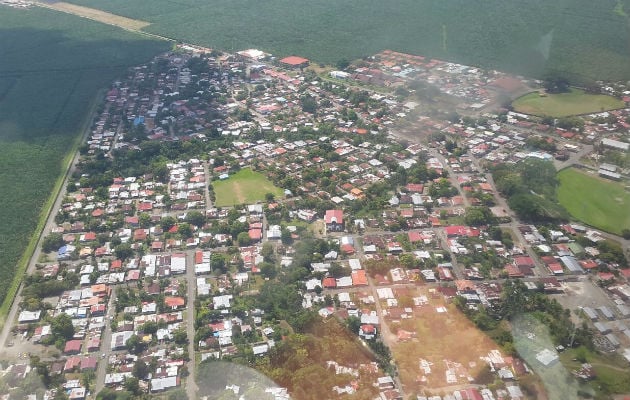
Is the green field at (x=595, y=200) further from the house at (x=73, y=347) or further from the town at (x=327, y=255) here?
the house at (x=73, y=347)

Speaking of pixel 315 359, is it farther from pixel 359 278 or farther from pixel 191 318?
pixel 191 318

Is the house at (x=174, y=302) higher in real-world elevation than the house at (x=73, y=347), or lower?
higher

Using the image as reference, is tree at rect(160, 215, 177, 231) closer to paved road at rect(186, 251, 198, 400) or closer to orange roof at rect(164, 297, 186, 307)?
paved road at rect(186, 251, 198, 400)

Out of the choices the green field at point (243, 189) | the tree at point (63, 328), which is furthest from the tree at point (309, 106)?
the tree at point (63, 328)

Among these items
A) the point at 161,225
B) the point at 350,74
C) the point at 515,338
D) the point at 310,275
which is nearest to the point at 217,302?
the point at 310,275

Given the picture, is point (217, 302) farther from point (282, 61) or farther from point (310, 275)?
point (282, 61)

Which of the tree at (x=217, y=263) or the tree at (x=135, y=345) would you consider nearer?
the tree at (x=135, y=345)
